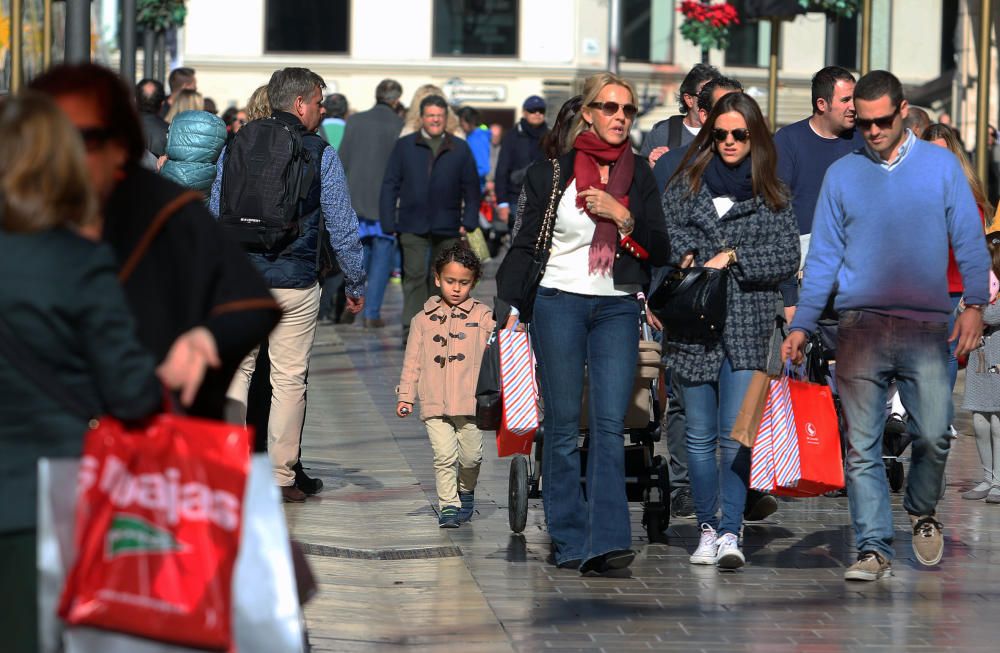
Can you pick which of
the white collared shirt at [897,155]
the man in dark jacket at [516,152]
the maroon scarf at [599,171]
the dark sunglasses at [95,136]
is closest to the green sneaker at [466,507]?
the maroon scarf at [599,171]

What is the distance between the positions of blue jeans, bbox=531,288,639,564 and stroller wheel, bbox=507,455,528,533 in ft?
1.65

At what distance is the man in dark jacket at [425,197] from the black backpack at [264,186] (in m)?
7.05

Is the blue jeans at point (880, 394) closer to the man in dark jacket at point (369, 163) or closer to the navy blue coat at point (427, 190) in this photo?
the navy blue coat at point (427, 190)

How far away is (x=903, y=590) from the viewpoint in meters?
7.22

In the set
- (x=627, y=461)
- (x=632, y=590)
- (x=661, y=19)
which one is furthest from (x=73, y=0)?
(x=661, y=19)

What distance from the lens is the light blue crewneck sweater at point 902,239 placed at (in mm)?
7273

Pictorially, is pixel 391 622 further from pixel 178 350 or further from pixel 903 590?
pixel 178 350

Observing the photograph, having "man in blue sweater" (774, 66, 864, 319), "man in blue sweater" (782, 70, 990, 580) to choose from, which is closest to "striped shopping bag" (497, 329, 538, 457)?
"man in blue sweater" (782, 70, 990, 580)

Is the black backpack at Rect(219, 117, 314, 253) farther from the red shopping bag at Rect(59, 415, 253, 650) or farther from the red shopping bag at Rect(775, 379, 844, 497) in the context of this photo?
the red shopping bag at Rect(59, 415, 253, 650)

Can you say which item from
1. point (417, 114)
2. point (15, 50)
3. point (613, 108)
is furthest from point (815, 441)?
point (15, 50)

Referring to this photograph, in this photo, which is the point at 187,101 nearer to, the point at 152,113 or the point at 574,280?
the point at 152,113

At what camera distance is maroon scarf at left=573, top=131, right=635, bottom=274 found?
23.8 ft

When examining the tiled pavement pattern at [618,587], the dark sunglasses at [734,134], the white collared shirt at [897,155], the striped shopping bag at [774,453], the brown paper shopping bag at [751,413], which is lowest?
the tiled pavement pattern at [618,587]

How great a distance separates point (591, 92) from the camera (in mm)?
7391
